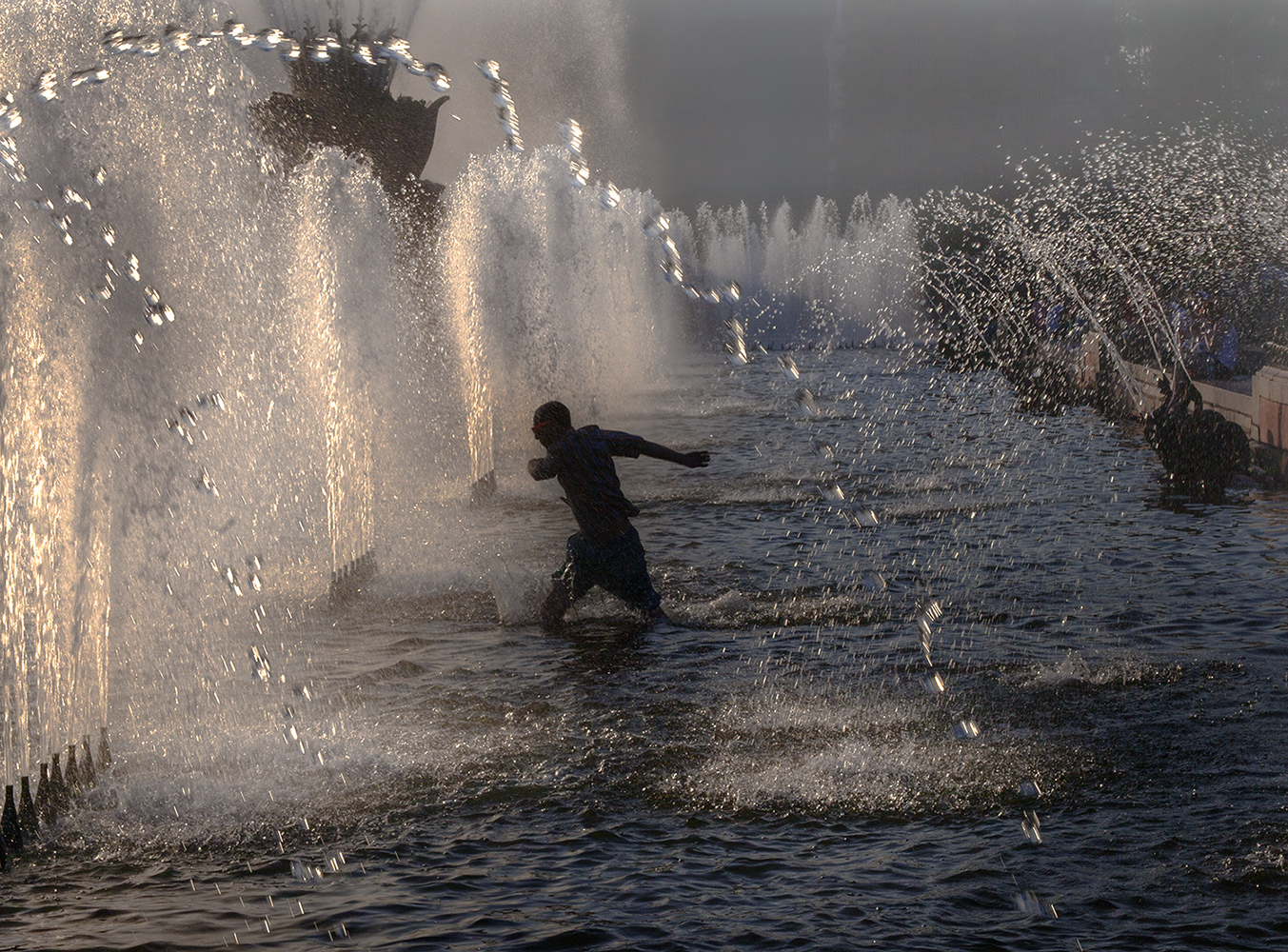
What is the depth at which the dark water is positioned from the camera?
4465 millimetres

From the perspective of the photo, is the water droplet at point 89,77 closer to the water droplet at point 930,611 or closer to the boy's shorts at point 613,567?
the boy's shorts at point 613,567

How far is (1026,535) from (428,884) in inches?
345

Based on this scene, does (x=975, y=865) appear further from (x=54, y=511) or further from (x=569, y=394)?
(x=569, y=394)

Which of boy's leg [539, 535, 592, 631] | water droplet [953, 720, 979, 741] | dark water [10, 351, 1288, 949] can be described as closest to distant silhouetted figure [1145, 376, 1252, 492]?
dark water [10, 351, 1288, 949]

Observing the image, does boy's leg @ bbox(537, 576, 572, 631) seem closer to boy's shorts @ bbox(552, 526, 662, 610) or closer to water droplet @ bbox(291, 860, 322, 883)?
boy's shorts @ bbox(552, 526, 662, 610)

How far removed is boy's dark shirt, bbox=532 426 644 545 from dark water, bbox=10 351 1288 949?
32.3 inches

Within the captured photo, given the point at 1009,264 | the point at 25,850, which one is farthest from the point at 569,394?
the point at 1009,264

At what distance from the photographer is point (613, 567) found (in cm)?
827

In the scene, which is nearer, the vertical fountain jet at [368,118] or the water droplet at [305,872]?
the water droplet at [305,872]

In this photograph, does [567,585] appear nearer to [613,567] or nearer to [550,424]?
[613,567]

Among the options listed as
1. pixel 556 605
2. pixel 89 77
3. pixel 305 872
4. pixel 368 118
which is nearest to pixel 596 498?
pixel 556 605

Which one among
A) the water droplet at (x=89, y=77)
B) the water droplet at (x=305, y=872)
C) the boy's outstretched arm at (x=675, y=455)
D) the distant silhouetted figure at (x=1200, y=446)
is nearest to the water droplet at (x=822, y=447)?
the distant silhouetted figure at (x=1200, y=446)

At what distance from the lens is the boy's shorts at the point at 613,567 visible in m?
8.25

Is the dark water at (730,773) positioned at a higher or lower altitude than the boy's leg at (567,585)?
lower
